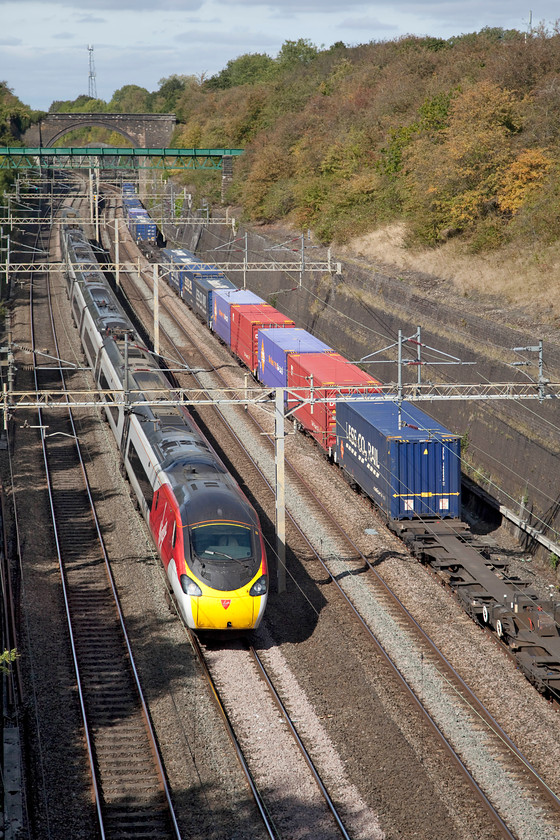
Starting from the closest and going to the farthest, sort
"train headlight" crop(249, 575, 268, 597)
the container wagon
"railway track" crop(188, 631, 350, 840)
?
1. "railway track" crop(188, 631, 350, 840)
2. "train headlight" crop(249, 575, 268, 597)
3. the container wagon

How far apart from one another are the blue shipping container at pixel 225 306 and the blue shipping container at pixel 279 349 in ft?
21.9

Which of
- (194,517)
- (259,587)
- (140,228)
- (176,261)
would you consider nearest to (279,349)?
(194,517)

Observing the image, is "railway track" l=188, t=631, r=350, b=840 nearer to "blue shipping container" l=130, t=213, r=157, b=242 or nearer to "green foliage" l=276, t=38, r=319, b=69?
"blue shipping container" l=130, t=213, r=157, b=242

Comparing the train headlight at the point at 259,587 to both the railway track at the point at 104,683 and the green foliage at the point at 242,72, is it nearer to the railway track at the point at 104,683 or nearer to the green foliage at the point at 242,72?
the railway track at the point at 104,683

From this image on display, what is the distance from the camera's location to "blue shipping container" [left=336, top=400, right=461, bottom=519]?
23375 millimetres

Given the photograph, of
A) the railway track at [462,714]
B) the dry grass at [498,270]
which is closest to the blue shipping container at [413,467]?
the railway track at [462,714]

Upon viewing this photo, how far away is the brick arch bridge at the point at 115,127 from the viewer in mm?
104438

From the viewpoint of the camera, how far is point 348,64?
284ft

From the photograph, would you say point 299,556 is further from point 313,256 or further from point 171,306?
point 171,306

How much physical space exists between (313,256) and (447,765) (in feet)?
133

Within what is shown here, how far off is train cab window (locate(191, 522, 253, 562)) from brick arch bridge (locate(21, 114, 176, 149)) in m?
93.9

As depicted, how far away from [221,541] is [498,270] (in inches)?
932

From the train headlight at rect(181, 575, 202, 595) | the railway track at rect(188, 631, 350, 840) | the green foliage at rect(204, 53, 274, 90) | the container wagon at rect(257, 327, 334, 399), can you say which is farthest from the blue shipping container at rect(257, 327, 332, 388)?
the green foliage at rect(204, 53, 274, 90)

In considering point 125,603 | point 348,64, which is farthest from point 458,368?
point 348,64
